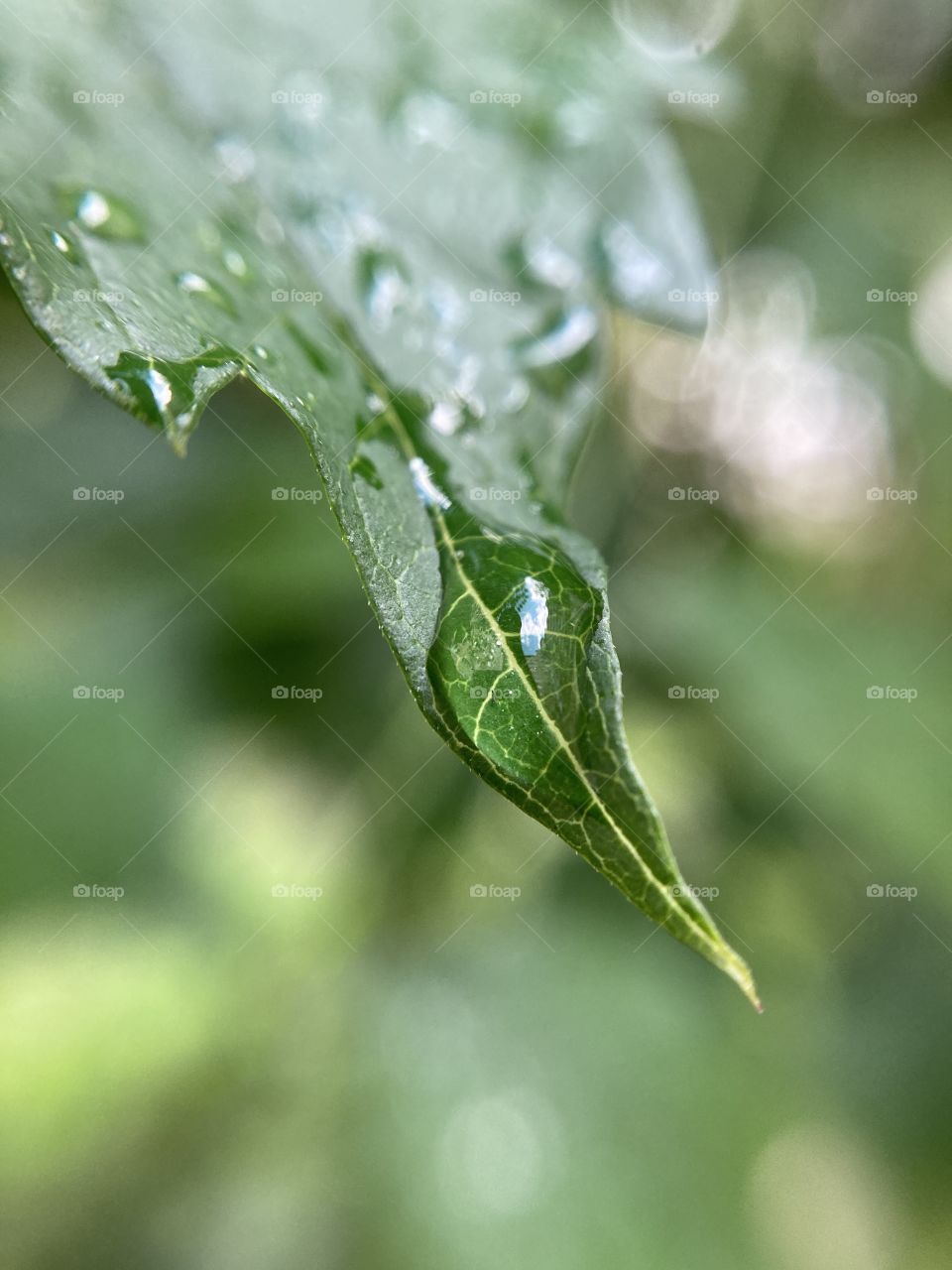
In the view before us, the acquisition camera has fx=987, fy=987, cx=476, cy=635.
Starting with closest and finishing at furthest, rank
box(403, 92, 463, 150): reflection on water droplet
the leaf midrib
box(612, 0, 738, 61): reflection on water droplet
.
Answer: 1. the leaf midrib
2. box(403, 92, 463, 150): reflection on water droplet
3. box(612, 0, 738, 61): reflection on water droplet

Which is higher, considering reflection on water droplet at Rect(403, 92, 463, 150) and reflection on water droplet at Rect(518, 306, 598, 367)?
reflection on water droplet at Rect(403, 92, 463, 150)

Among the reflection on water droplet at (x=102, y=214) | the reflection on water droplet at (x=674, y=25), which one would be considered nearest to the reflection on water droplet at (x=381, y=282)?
the reflection on water droplet at (x=102, y=214)

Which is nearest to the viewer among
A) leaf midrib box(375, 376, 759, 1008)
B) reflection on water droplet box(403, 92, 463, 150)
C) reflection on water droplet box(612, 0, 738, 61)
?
leaf midrib box(375, 376, 759, 1008)

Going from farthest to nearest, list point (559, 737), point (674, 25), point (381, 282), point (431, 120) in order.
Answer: point (674, 25)
point (431, 120)
point (381, 282)
point (559, 737)

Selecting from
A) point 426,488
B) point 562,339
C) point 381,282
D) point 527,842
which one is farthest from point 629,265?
point 527,842

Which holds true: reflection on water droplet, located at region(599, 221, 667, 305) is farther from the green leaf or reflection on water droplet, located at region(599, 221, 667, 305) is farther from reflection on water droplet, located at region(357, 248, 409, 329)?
reflection on water droplet, located at region(357, 248, 409, 329)

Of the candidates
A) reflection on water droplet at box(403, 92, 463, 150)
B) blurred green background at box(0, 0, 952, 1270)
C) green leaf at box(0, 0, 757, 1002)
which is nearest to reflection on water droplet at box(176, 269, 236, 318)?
green leaf at box(0, 0, 757, 1002)

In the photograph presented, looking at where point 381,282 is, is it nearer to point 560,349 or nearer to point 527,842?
point 560,349
